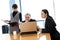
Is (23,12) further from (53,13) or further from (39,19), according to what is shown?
(53,13)

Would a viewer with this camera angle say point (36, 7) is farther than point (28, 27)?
Yes

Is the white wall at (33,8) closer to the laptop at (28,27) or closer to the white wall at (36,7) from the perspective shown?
the white wall at (36,7)

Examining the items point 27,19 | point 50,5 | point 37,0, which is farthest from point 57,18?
point 27,19

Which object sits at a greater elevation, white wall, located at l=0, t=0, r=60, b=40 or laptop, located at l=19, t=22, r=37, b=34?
white wall, located at l=0, t=0, r=60, b=40

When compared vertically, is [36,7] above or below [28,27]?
above

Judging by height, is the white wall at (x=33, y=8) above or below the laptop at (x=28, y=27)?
above

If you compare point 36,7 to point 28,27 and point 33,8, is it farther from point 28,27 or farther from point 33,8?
point 28,27

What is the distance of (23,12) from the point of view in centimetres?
467

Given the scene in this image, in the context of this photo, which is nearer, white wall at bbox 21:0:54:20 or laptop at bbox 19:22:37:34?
laptop at bbox 19:22:37:34

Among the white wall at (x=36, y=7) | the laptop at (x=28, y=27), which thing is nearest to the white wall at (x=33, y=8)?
the white wall at (x=36, y=7)

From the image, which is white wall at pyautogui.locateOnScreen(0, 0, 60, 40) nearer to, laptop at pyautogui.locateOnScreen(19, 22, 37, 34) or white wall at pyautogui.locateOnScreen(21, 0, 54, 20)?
white wall at pyautogui.locateOnScreen(21, 0, 54, 20)

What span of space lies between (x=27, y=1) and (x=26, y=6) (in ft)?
0.58

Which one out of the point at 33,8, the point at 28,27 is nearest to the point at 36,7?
the point at 33,8

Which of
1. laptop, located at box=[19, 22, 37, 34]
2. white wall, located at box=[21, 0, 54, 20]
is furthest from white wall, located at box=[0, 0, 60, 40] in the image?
laptop, located at box=[19, 22, 37, 34]
